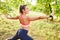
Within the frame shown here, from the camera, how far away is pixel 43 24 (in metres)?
1.82

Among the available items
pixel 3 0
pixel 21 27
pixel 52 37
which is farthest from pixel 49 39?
pixel 3 0

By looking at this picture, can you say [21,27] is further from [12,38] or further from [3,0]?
[3,0]

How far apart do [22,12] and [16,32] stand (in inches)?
8.4

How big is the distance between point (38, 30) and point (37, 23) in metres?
0.07

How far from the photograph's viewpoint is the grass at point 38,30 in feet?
5.87

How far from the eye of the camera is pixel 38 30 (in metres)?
1.81

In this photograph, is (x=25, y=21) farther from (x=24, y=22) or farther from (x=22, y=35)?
(x=22, y=35)

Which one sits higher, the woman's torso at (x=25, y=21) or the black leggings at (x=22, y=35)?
the woman's torso at (x=25, y=21)

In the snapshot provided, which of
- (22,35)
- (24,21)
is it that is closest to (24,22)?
(24,21)

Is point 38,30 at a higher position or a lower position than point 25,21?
lower

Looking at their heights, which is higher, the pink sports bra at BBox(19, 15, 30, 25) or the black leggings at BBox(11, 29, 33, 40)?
the pink sports bra at BBox(19, 15, 30, 25)

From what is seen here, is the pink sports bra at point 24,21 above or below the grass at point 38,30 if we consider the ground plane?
above

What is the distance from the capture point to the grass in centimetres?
179

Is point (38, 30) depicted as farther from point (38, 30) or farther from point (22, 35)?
point (22, 35)
